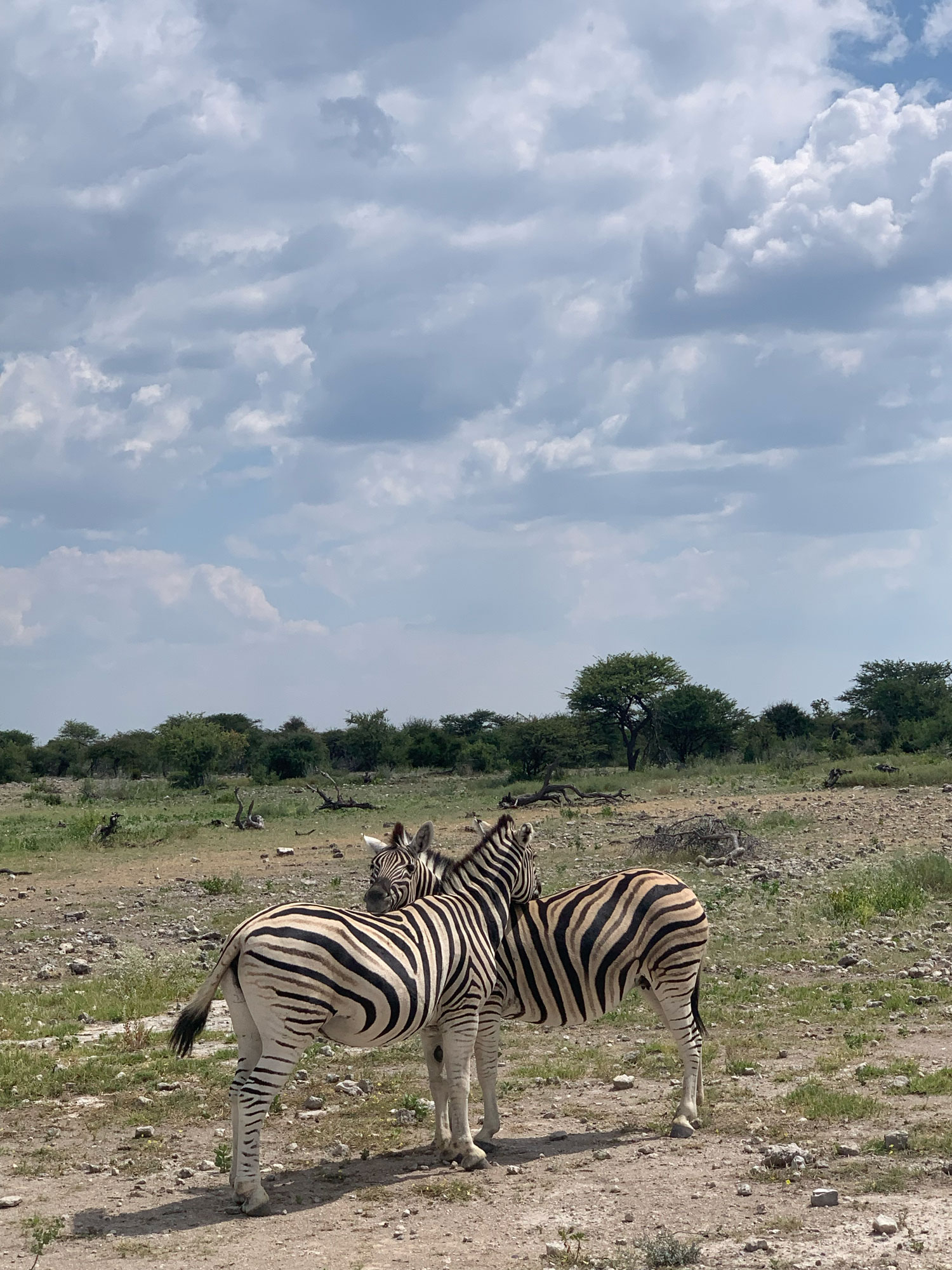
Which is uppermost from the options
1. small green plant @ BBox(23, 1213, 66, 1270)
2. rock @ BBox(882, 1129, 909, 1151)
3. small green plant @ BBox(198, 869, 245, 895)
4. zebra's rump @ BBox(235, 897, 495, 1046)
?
zebra's rump @ BBox(235, 897, 495, 1046)

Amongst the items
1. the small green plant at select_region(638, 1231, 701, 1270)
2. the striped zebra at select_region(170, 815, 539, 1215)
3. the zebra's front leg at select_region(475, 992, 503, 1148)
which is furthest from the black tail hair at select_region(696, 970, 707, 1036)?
the small green plant at select_region(638, 1231, 701, 1270)

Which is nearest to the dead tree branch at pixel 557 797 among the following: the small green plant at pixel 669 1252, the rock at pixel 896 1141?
the rock at pixel 896 1141

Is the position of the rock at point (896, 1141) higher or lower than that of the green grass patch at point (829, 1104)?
higher

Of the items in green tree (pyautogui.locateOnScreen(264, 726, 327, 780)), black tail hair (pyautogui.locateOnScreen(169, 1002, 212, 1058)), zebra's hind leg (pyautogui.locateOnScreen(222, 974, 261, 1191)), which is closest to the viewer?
zebra's hind leg (pyautogui.locateOnScreen(222, 974, 261, 1191))

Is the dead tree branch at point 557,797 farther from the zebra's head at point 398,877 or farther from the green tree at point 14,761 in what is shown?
the green tree at point 14,761

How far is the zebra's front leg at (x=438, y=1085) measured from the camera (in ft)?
26.7

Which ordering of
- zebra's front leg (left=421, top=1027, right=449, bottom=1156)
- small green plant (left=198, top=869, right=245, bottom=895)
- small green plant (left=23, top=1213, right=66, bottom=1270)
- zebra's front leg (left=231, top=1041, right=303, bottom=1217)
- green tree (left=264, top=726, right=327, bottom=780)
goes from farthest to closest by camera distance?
green tree (left=264, top=726, right=327, bottom=780) < small green plant (left=198, top=869, right=245, bottom=895) < zebra's front leg (left=421, top=1027, right=449, bottom=1156) < zebra's front leg (left=231, top=1041, right=303, bottom=1217) < small green plant (left=23, top=1213, right=66, bottom=1270)

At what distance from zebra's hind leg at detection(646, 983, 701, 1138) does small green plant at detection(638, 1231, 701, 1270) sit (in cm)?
232

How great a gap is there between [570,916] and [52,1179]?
3.86 metres

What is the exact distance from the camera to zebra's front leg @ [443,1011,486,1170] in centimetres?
782

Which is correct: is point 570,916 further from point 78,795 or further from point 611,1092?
point 78,795

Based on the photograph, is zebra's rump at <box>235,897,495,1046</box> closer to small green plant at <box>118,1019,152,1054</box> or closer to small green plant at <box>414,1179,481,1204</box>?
small green plant at <box>414,1179,481,1204</box>

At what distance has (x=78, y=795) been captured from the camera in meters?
50.1

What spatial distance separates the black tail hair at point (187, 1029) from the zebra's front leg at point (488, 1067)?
1886 millimetres
